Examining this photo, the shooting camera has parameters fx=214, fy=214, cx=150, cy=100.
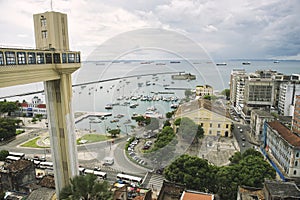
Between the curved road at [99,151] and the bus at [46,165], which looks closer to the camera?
the curved road at [99,151]

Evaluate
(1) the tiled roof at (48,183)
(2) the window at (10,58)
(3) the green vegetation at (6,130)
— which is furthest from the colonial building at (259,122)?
(3) the green vegetation at (6,130)

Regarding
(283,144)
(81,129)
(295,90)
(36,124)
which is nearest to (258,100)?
(295,90)

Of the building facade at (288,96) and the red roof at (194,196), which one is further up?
the building facade at (288,96)

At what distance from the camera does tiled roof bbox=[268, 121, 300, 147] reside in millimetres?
9678

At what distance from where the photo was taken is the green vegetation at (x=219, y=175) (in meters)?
7.40

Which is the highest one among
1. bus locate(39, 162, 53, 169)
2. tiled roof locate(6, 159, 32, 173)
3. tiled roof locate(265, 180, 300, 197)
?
tiled roof locate(265, 180, 300, 197)

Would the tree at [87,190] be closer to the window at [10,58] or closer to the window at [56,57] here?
the window at [10,58]

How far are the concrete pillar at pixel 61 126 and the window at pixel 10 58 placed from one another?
1567 mm

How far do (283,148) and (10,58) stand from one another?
11.4 metres

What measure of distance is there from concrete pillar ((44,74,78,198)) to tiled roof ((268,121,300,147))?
30.5ft

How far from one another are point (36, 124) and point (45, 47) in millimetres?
16935

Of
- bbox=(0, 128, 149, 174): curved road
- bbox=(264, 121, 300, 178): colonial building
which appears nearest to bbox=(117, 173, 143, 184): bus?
bbox=(0, 128, 149, 174): curved road

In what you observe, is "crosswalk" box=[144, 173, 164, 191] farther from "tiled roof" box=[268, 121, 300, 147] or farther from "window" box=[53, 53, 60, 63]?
"window" box=[53, 53, 60, 63]

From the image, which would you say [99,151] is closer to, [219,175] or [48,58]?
[219,175]
